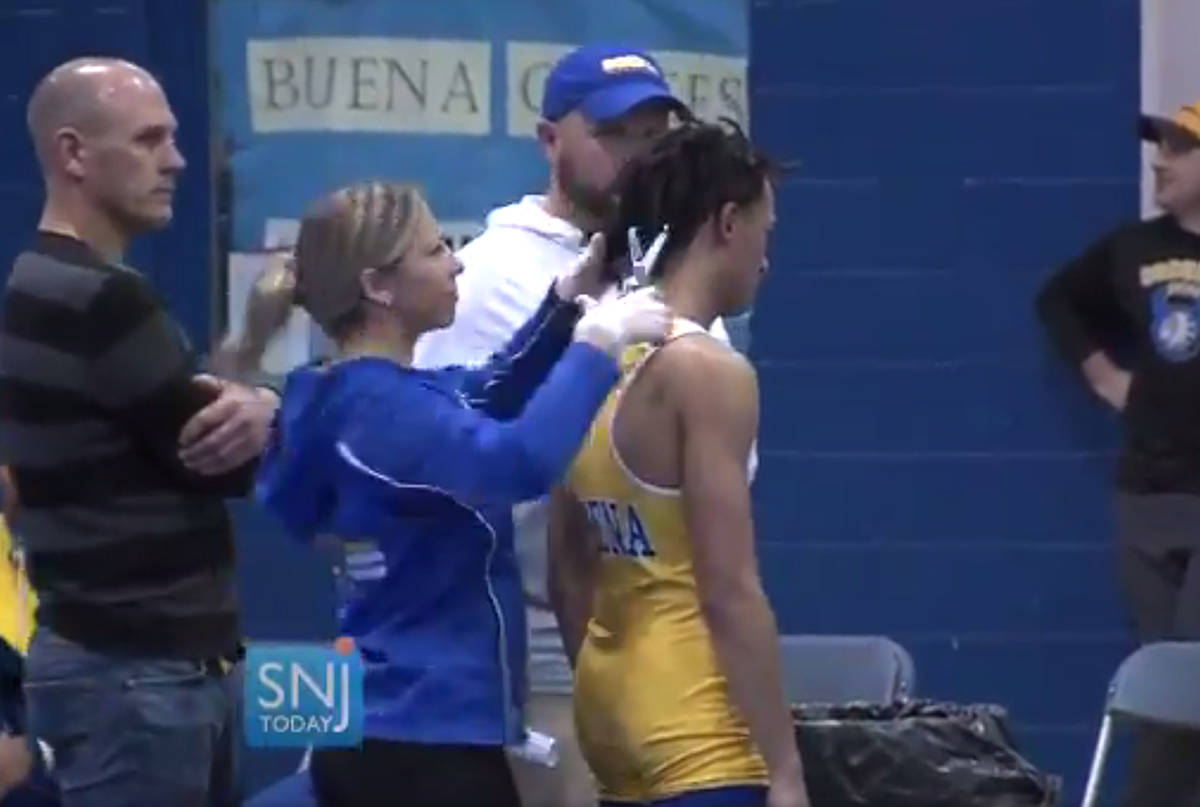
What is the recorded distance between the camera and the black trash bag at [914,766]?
3.54 m

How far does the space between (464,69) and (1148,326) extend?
162cm

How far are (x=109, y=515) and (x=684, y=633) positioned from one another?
31.1 inches

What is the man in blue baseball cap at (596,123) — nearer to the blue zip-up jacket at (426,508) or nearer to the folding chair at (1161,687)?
the blue zip-up jacket at (426,508)

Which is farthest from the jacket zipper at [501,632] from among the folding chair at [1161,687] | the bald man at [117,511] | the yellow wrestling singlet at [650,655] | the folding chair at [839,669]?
the folding chair at [1161,687]

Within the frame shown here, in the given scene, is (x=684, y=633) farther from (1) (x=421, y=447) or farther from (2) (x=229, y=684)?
(2) (x=229, y=684)

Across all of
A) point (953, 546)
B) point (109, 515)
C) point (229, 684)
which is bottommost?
point (953, 546)

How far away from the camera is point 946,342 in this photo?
A: 5.79m

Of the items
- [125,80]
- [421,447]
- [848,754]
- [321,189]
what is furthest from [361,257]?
[321,189]

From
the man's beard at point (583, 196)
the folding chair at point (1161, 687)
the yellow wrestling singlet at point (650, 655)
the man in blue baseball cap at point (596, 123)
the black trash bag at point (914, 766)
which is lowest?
the folding chair at point (1161, 687)

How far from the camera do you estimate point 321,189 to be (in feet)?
19.0

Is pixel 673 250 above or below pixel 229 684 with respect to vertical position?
above

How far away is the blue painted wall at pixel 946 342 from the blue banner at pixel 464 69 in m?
0.14

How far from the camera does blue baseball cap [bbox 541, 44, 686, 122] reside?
4.18m

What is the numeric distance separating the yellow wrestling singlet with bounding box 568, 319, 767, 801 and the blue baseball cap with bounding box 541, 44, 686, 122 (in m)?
0.89
